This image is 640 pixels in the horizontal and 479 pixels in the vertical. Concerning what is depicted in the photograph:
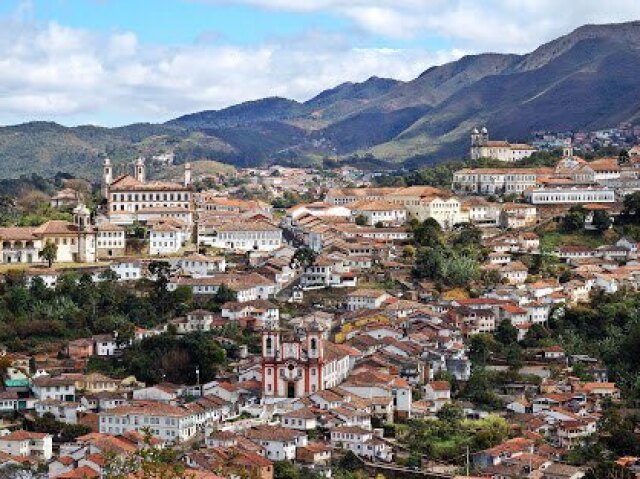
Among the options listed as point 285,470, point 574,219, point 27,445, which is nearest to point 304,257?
point 574,219

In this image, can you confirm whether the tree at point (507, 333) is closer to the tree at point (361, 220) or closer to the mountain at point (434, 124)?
the tree at point (361, 220)

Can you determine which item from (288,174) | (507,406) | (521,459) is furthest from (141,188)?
(288,174)

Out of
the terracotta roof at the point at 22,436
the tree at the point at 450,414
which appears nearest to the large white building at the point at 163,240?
the terracotta roof at the point at 22,436

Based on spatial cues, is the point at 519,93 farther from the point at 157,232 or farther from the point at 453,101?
the point at 157,232

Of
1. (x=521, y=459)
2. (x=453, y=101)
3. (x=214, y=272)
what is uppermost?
(x=453, y=101)

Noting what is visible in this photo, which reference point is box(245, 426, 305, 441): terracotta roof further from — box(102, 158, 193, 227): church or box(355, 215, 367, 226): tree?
box(355, 215, 367, 226): tree

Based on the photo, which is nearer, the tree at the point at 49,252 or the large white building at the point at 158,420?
the large white building at the point at 158,420
